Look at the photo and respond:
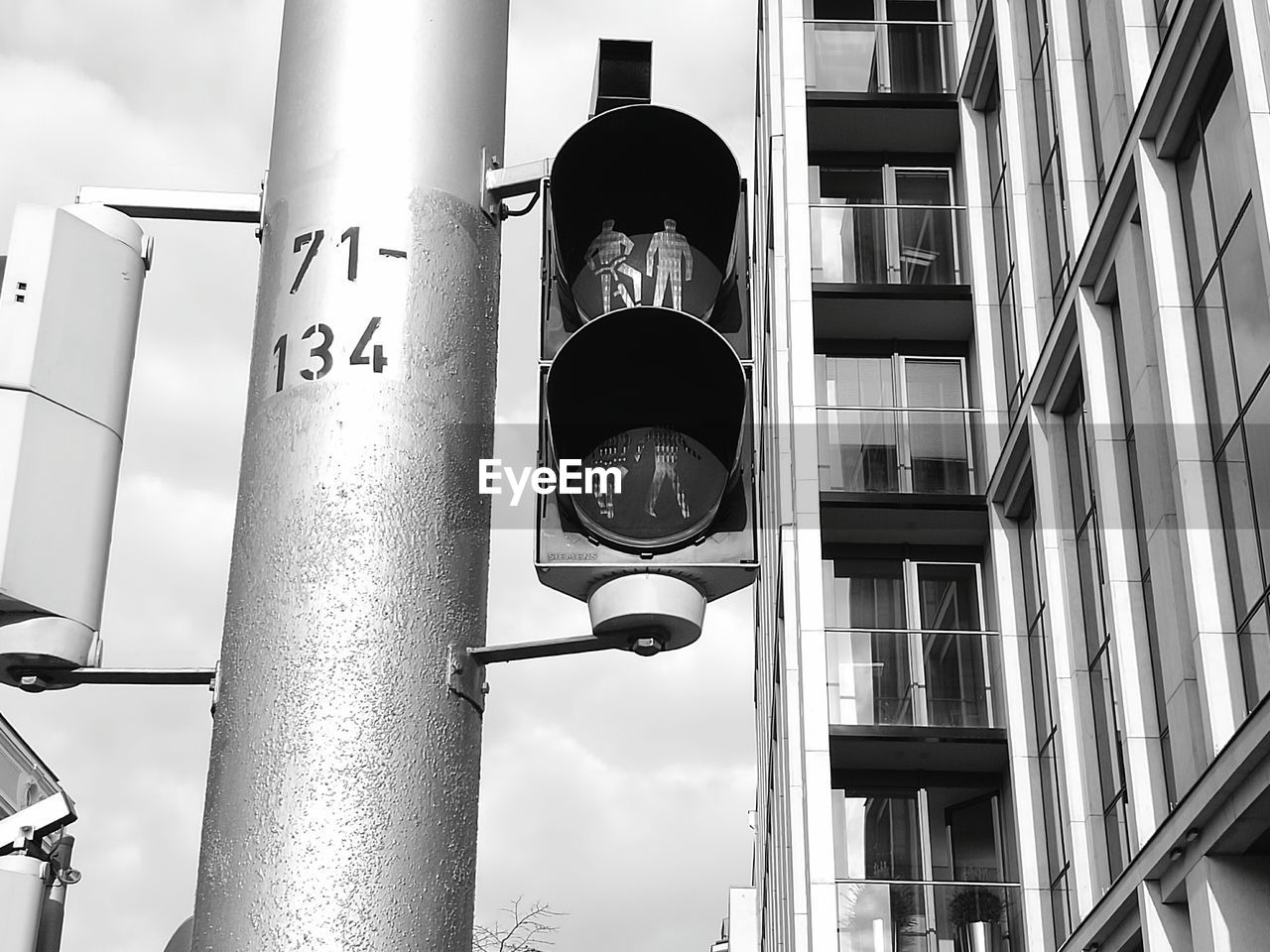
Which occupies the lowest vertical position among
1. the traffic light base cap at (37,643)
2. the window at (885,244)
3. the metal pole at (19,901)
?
the metal pole at (19,901)

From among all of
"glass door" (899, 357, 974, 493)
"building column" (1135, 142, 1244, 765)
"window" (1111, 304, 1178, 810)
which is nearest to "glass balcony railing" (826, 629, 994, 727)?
"glass door" (899, 357, 974, 493)

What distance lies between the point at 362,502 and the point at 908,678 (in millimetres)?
23249

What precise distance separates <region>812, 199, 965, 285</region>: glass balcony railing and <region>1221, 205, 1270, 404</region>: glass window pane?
1340cm

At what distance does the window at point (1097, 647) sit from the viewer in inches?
699

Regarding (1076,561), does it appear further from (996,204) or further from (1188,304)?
(996,204)

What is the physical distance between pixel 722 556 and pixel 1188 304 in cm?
1385

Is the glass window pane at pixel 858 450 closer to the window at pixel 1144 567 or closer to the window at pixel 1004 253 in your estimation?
the window at pixel 1004 253

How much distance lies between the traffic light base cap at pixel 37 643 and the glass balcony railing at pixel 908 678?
74.3 feet

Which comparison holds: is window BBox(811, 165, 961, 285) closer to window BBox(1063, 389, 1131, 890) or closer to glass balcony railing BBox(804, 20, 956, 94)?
glass balcony railing BBox(804, 20, 956, 94)

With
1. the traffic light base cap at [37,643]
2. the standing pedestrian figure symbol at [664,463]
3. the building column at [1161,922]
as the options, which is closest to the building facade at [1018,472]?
the building column at [1161,922]

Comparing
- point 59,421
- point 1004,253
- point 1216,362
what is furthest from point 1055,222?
point 59,421

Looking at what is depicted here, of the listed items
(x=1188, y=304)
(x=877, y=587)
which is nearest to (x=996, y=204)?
(x=877, y=587)

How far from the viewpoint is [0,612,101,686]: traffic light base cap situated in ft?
8.85

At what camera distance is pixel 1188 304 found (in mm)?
15703
